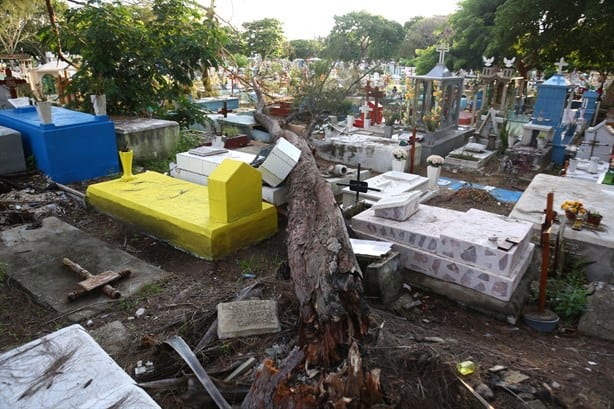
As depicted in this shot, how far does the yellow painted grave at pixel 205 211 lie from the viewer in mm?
5566

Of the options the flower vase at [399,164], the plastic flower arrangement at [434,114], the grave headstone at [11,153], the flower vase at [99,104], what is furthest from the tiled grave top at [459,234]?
the plastic flower arrangement at [434,114]

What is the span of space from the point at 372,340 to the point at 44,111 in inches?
298

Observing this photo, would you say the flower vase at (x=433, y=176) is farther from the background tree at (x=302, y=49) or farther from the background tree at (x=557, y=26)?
the background tree at (x=302, y=49)

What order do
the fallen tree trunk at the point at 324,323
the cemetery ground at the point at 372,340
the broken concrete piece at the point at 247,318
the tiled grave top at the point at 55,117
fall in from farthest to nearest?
the tiled grave top at the point at 55,117 → the broken concrete piece at the point at 247,318 → the cemetery ground at the point at 372,340 → the fallen tree trunk at the point at 324,323

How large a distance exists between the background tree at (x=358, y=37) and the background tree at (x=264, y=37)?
3.74m

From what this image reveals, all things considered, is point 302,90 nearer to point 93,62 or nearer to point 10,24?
point 93,62

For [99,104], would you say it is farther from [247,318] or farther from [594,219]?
[594,219]

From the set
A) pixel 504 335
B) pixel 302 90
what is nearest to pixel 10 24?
pixel 302 90

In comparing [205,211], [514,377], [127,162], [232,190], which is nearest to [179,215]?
[205,211]

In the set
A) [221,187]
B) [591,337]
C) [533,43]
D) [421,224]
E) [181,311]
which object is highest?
[533,43]

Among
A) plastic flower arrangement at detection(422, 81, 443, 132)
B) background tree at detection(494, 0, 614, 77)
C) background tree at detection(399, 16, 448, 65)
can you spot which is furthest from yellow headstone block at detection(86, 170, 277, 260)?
background tree at detection(399, 16, 448, 65)

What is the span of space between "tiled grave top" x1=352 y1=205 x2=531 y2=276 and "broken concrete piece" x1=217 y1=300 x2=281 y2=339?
223 cm

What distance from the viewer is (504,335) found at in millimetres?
4625

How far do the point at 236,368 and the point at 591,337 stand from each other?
3935mm
